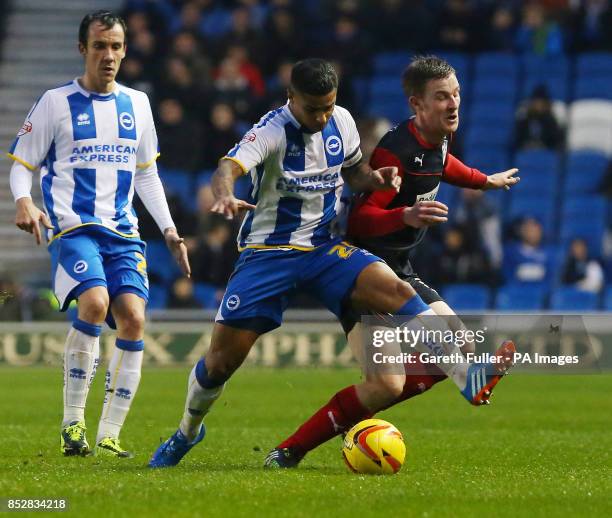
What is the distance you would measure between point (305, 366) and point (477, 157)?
5093 mm

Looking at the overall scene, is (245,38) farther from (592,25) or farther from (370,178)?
(370,178)

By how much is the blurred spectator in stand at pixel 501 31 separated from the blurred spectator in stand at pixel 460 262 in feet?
15.9

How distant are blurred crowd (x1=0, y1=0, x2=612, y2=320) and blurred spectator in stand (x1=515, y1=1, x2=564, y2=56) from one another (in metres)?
0.02

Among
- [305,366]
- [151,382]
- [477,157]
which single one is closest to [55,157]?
[151,382]

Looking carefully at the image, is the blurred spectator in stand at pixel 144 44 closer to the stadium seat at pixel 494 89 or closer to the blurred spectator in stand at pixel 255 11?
the blurred spectator in stand at pixel 255 11

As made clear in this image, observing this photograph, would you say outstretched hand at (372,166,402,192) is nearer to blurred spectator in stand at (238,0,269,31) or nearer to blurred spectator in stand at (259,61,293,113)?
blurred spectator in stand at (259,61,293,113)

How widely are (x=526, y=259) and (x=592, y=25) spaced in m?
5.42

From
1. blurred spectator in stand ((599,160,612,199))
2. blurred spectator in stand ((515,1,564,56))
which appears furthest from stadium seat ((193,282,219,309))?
blurred spectator in stand ((515,1,564,56))

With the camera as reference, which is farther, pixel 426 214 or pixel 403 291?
pixel 403 291

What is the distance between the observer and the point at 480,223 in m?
18.5

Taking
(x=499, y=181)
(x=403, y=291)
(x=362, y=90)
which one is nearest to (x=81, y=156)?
(x=403, y=291)

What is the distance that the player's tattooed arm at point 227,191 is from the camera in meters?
6.70

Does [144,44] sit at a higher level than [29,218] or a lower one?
lower

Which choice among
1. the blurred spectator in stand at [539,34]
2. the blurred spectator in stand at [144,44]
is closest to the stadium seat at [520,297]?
the blurred spectator in stand at [539,34]
